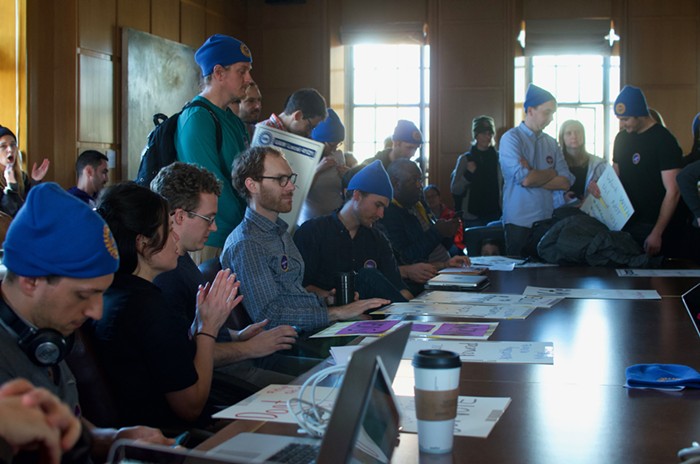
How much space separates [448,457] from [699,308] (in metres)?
2.11

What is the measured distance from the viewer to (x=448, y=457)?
4.41 feet

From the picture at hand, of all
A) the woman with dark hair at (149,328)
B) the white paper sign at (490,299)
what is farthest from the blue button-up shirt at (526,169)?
the woman with dark hair at (149,328)

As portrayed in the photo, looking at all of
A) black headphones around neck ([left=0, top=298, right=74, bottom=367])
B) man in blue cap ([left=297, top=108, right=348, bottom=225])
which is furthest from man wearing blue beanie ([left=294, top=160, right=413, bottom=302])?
black headphones around neck ([left=0, top=298, right=74, bottom=367])

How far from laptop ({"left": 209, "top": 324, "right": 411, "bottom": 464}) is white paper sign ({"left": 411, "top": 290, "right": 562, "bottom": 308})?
5.97ft

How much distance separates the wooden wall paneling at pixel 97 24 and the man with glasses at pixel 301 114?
3687 mm

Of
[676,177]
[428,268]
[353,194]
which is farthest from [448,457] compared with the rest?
[676,177]

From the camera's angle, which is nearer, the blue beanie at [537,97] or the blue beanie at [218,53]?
the blue beanie at [218,53]

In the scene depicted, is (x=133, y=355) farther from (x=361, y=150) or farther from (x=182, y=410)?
(x=361, y=150)

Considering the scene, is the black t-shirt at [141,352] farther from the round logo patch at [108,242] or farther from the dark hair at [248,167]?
the dark hair at [248,167]

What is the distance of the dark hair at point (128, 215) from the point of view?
208 centimetres

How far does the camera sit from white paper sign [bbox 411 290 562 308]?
315cm

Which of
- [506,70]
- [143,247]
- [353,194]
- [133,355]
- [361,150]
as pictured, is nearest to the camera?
[133,355]

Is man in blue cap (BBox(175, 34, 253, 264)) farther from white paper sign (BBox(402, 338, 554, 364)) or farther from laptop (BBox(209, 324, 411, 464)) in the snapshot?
laptop (BBox(209, 324, 411, 464))

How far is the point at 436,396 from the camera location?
4.31ft
